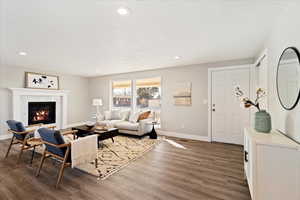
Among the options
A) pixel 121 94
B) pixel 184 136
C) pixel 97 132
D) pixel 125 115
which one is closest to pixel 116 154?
pixel 97 132

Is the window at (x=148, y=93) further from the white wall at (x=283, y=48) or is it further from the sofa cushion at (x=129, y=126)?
the white wall at (x=283, y=48)

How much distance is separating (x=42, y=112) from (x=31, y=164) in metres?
3.28

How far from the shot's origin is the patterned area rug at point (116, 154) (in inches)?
98.1

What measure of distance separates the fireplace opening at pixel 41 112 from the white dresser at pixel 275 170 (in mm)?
6490

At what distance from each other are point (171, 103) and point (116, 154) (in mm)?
2525

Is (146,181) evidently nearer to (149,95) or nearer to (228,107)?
(228,107)

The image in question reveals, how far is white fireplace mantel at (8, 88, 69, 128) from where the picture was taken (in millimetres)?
4531

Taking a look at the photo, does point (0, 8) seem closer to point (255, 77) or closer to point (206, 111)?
point (206, 111)

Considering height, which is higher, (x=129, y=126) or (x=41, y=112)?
(x=41, y=112)

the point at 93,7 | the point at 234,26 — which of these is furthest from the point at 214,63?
the point at 93,7

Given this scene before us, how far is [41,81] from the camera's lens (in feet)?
17.2

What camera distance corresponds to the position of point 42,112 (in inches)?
211

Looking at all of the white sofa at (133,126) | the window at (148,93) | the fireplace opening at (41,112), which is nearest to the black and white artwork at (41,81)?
the fireplace opening at (41,112)

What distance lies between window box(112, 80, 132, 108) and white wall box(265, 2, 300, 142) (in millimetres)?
4533
